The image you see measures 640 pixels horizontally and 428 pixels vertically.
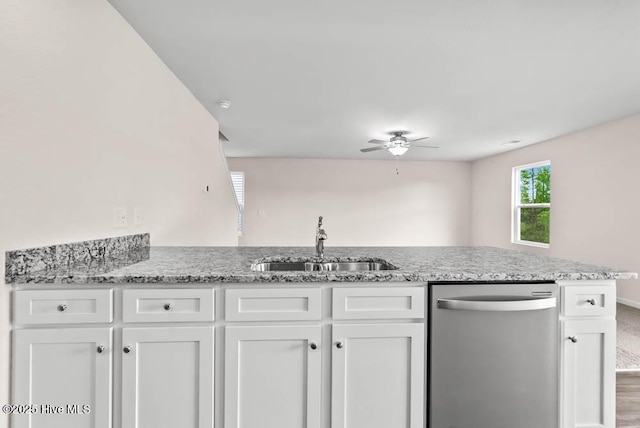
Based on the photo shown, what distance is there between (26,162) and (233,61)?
184cm

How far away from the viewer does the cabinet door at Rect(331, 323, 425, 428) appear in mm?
1414

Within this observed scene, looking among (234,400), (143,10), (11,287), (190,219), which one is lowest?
(234,400)

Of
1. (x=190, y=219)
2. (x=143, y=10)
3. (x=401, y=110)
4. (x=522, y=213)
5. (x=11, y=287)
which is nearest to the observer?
(x=11, y=287)

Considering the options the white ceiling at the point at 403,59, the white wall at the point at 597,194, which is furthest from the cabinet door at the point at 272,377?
the white wall at the point at 597,194

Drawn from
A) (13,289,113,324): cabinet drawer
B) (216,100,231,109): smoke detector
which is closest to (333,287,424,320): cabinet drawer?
(13,289,113,324): cabinet drawer

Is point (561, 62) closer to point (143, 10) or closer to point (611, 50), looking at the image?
point (611, 50)

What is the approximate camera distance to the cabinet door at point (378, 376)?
1.41m

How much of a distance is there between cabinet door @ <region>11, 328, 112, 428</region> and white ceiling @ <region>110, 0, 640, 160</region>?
1834 mm

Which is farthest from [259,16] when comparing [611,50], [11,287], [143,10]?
[611,50]

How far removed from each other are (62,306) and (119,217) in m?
0.81

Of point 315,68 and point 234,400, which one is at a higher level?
point 315,68

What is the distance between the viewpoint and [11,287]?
129 cm

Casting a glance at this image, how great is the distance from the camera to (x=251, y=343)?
139 cm

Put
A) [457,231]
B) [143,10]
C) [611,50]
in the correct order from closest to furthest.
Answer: [143,10] → [611,50] → [457,231]
